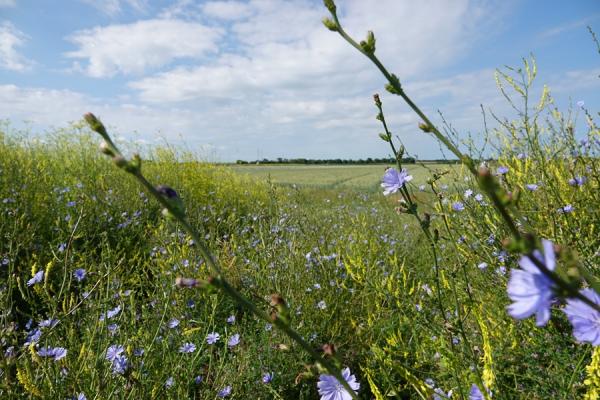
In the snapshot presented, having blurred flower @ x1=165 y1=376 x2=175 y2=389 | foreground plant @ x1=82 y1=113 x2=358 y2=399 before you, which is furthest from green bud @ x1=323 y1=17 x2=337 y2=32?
blurred flower @ x1=165 y1=376 x2=175 y2=389

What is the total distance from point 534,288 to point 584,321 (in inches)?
8.5

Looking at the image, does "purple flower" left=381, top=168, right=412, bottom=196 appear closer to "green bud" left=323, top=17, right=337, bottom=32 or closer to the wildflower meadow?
the wildflower meadow

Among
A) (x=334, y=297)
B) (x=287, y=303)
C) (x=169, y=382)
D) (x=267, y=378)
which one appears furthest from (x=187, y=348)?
(x=334, y=297)

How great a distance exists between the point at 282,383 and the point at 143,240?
2.93 metres

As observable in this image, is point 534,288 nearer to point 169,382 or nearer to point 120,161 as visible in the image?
point 120,161

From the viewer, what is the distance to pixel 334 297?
332 cm

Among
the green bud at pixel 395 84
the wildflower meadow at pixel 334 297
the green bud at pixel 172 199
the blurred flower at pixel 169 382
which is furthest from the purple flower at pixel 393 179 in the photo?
the blurred flower at pixel 169 382

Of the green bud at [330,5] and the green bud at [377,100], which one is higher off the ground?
the green bud at [330,5]

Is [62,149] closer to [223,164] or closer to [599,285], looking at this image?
[223,164]

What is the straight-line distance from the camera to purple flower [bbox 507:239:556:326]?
0.40 meters

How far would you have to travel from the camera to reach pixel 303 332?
2.72m

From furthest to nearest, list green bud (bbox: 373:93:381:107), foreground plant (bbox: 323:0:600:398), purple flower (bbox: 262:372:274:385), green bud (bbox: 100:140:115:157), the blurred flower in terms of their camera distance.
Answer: purple flower (bbox: 262:372:274:385)
the blurred flower
green bud (bbox: 373:93:381:107)
green bud (bbox: 100:140:115:157)
foreground plant (bbox: 323:0:600:398)

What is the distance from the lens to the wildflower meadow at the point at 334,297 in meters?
0.66

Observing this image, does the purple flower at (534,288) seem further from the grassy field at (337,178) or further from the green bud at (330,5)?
the grassy field at (337,178)
